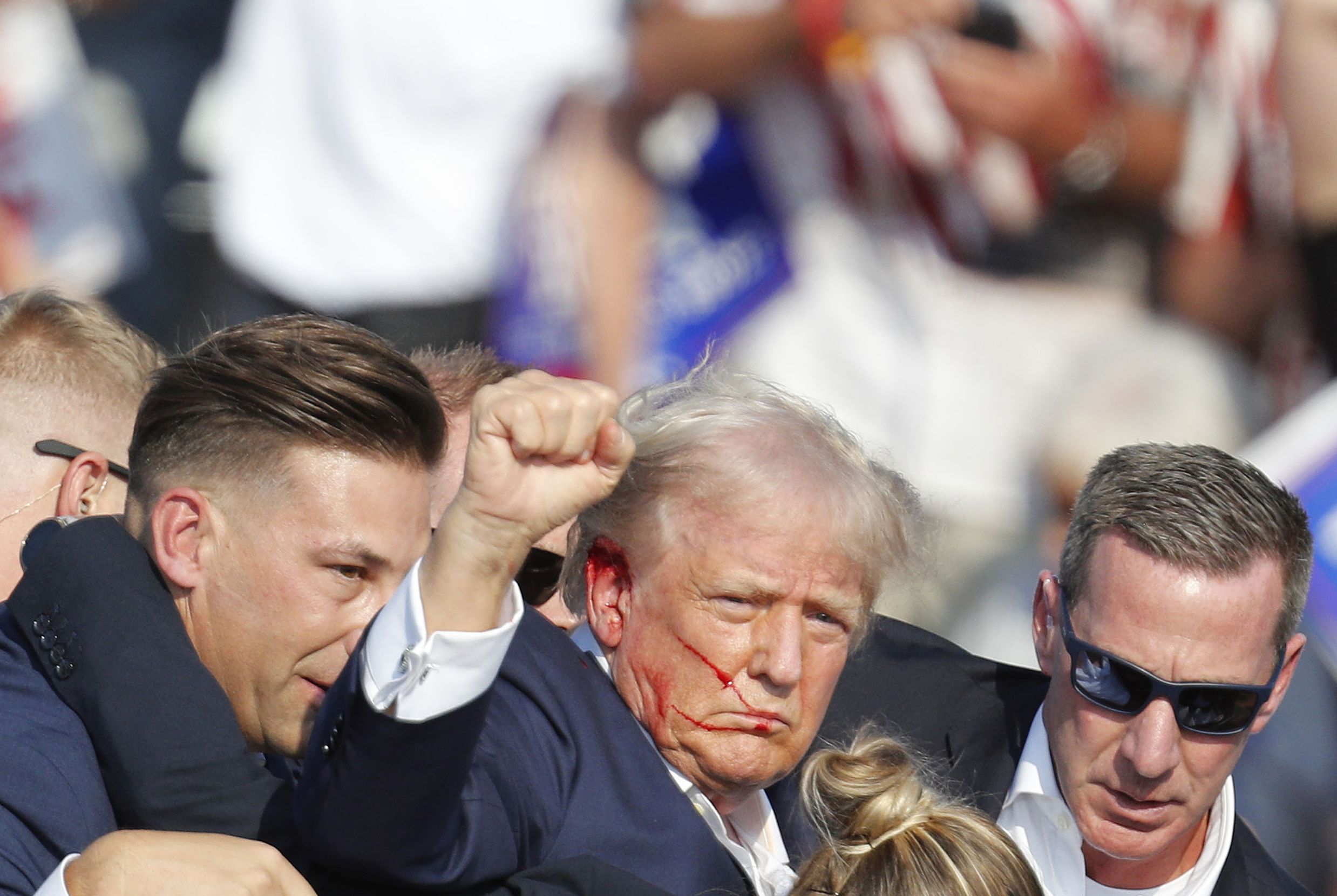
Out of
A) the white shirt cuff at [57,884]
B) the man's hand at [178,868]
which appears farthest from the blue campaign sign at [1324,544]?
the white shirt cuff at [57,884]

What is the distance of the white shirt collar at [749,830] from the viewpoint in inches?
83.2

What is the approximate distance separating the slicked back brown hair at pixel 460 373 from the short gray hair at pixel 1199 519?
110 cm

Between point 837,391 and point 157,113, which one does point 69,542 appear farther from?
point 157,113

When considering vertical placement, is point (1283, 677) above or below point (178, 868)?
below

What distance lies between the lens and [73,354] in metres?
2.63

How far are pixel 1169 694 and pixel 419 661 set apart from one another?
136cm

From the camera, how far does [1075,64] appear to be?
4.76m

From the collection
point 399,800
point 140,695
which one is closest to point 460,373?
point 140,695

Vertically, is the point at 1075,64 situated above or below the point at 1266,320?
above

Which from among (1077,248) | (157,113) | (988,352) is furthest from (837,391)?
(157,113)

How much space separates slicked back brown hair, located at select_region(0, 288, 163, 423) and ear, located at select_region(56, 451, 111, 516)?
0.57 feet

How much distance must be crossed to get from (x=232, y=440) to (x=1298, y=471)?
3.49 meters

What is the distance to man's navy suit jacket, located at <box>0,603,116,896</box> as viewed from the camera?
5.72ft

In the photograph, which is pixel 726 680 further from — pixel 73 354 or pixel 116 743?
pixel 73 354
